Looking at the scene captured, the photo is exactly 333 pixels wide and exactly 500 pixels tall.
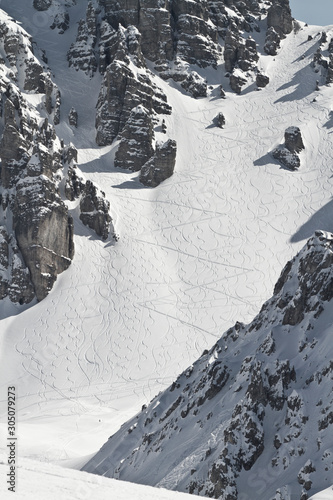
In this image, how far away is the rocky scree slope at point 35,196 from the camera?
92.1 meters

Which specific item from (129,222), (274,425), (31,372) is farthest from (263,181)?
(274,425)

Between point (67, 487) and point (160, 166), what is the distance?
8197 cm

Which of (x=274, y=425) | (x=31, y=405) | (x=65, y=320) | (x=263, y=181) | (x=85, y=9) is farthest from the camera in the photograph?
(x=85, y=9)

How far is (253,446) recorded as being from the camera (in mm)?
40406

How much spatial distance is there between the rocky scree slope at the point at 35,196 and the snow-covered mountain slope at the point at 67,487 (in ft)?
192

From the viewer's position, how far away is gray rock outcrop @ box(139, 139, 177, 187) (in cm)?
10962

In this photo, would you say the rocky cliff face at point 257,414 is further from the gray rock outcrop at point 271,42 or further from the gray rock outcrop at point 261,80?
the gray rock outcrop at point 271,42

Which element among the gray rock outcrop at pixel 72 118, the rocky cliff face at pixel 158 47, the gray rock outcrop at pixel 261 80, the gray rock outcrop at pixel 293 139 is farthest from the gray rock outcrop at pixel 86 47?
the gray rock outcrop at pixel 293 139

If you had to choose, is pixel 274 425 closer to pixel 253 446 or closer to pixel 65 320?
pixel 253 446

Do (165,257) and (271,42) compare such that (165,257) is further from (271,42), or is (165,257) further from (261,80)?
(271,42)

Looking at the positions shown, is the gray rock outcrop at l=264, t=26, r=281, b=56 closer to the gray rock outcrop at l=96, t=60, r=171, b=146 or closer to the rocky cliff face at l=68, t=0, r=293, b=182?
the rocky cliff face at l=68, t=0, r=293, b=182

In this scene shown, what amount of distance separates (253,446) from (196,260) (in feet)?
189

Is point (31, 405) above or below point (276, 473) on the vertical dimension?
below

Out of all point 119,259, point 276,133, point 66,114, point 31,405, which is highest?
point 276,133
